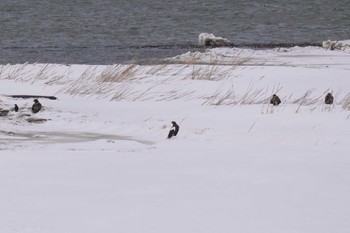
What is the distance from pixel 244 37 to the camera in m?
33.0

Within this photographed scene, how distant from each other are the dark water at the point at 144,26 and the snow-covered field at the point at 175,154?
335 inches

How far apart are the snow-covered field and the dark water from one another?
28.0 feet

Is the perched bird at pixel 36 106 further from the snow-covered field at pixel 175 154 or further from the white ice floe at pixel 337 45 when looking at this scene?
the white ice floe at pixel 337 45

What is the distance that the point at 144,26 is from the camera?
3697 centimetres

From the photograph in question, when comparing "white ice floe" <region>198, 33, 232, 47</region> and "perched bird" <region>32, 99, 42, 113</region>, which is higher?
"perched bird" <region>32, 99, 42, 113</region>

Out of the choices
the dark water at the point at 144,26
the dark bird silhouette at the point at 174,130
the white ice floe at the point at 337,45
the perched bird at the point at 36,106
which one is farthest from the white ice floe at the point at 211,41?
the dark bird silhouette at the point at 174,130

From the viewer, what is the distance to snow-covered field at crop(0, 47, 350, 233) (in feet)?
19.1

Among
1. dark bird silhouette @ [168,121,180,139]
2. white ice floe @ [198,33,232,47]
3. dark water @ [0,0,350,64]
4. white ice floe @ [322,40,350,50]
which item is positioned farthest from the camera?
white ice floe @ [198,33,232,47]

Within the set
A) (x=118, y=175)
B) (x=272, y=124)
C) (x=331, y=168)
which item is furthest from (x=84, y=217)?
(x=272, y=124)

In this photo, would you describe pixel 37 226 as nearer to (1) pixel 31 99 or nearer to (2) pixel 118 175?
(2) pixel 118 175

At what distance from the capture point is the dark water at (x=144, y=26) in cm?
2820

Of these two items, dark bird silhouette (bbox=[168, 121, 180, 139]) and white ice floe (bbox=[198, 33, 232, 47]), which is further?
white ice floe (bbox=[198, 33, 232, 47])

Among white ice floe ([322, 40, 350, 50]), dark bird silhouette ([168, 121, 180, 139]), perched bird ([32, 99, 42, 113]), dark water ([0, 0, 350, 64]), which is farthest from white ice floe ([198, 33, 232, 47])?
dark bird silhouette ([168, 121, 180, 139])

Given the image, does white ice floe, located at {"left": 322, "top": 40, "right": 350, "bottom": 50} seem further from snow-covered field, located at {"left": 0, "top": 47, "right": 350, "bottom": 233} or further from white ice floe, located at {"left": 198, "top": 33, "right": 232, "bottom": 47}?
snow-covered field, located at {"left": 0, "top": 47, "right": 350, "bottom": 233}
